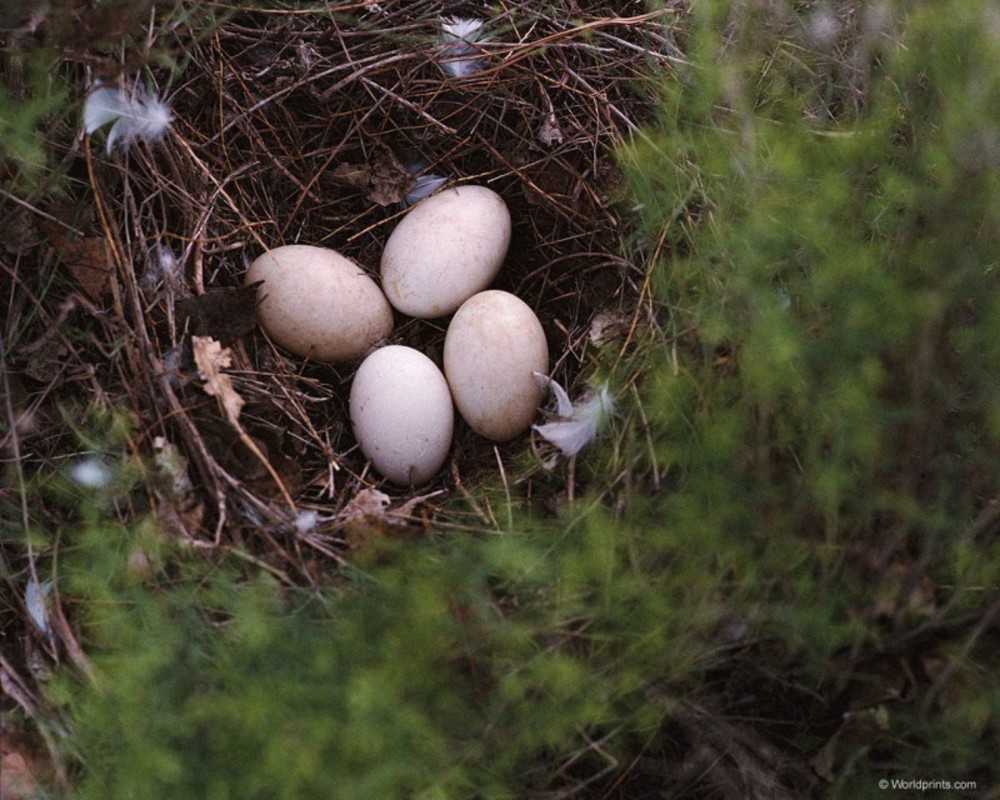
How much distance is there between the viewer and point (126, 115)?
1.55m

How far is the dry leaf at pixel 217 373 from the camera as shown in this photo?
58.4 inches

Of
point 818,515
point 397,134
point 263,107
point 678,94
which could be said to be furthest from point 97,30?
point 818,515

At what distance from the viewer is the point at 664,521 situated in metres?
1.24

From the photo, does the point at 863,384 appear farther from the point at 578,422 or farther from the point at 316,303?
the point at 316,303

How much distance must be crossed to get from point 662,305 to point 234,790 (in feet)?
3.12

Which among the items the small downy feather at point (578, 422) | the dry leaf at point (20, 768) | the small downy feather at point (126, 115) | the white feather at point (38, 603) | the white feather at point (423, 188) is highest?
the small downy feather at point (126, 115)

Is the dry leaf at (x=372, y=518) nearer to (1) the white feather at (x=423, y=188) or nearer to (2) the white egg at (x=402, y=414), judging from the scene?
(2) the white egg at (x=402, y=414)

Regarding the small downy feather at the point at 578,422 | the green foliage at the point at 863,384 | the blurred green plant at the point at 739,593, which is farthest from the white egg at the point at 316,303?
the green foliage at the point at 863,384

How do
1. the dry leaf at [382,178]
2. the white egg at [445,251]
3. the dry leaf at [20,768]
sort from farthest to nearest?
the dry leaf at [382,178]
the white egg at [445,251]
the dry leaf at [20,768]

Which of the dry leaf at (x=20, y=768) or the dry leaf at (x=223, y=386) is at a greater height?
the dry leaf at (x=223, y=386)

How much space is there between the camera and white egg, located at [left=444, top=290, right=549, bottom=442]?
164cm

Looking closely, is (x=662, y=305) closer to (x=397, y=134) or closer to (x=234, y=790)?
(x=397, y=134)

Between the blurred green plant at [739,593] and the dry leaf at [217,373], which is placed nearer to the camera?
the blurred green plant at [739,593]

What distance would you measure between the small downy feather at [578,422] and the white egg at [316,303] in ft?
1.30
